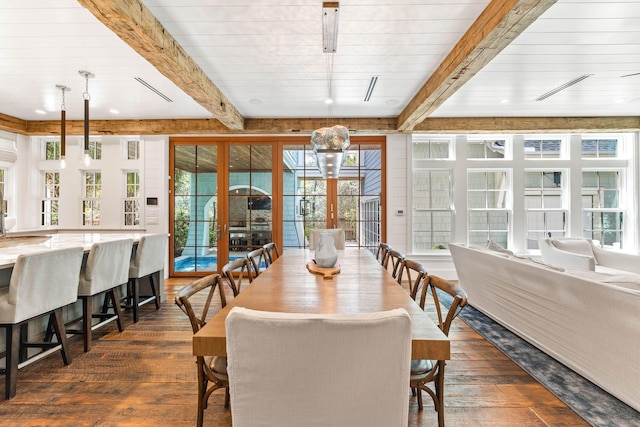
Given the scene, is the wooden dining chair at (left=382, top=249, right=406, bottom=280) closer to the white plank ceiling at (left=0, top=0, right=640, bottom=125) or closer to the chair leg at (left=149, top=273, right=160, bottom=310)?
the white plank ceiling at (left=0, top=0, right=640, bottom=125)

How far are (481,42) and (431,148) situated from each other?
3316 mm

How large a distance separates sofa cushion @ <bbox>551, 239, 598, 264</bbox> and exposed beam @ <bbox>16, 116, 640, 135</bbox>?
5.89ft

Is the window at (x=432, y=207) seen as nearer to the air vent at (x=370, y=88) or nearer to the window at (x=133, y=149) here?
the air vent at (x=370, y=88)

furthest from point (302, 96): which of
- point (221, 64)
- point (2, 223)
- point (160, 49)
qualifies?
point (2, 223)

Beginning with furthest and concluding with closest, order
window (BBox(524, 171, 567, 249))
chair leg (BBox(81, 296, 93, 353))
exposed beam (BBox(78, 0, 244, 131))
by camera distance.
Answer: window (BBox(524, 171, 567, 249)) → chair leg (BBox(81, 296, 93, 353)) → exposed beam (BBox(78, 0, 244, 131))

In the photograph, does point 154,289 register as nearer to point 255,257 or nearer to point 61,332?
point 61,332

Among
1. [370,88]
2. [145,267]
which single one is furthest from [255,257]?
[370,88]

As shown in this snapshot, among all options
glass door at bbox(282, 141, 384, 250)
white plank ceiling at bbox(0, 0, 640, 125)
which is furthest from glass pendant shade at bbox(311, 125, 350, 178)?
glass door at bbox(282, 141, 384, 250)

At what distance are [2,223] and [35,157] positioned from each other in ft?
11.3

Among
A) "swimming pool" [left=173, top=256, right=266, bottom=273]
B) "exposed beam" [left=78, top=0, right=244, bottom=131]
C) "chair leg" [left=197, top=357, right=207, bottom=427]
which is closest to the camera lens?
"chair leg" [left=197, top=357, right=207, bottom=427]

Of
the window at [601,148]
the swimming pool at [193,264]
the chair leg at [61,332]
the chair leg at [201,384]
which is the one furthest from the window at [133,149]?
the window at [601,148]

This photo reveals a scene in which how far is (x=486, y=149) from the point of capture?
5.52 metres

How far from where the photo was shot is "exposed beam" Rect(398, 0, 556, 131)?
192 cm

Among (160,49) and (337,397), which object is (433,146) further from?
(337,397)
